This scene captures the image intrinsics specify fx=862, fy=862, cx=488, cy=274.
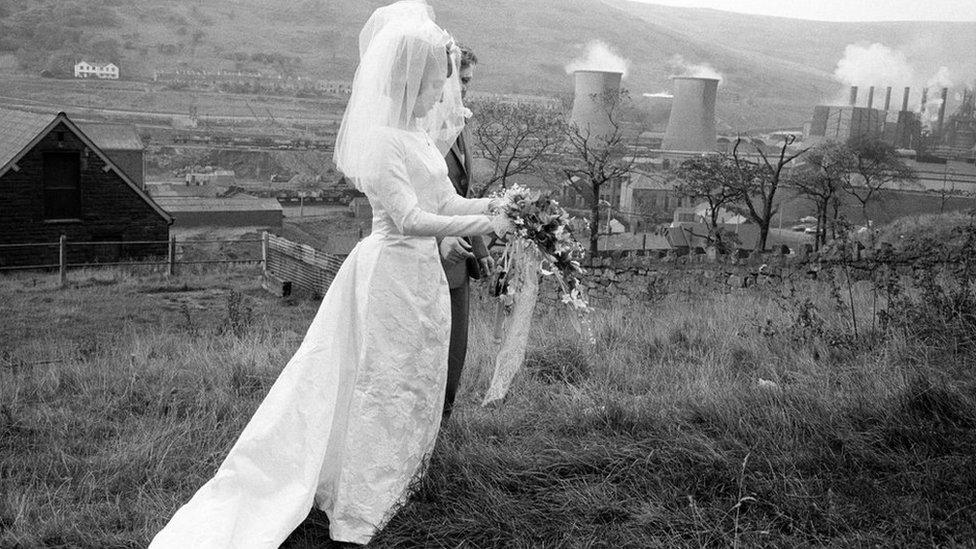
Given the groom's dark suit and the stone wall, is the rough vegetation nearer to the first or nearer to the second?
the groom's dark suit

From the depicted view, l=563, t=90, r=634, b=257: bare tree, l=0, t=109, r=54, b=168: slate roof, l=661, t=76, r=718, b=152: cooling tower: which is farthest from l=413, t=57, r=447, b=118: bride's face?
l=661, t=76, r=718, b=152: cooling tower

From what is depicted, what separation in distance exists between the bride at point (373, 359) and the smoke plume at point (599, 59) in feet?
410

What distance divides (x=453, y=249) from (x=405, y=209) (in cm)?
47

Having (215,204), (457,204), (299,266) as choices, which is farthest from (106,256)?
(457,204)

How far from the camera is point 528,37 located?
147750 millimetres

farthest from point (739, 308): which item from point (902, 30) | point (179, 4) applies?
point (902, 30)

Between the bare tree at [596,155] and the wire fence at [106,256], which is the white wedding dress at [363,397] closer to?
the bare tree at [596,155]

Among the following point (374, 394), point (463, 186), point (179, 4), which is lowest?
point (374, 394)

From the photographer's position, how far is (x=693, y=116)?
51.4 meters

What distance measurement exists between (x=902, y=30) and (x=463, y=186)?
531 ft

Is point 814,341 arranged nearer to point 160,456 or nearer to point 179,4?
point 160,456

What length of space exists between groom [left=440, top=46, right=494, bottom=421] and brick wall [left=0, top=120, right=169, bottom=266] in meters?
32.0

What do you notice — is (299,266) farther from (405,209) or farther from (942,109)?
(942,109)

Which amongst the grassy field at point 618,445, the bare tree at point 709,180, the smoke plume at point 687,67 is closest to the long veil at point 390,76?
the grassy field at point 618,445
